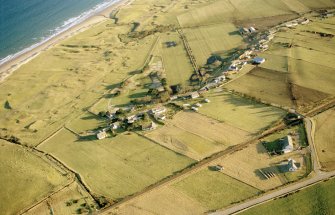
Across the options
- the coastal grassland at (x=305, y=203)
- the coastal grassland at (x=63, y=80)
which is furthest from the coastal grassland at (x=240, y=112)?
the coastal grassland at (x=63, y=80)

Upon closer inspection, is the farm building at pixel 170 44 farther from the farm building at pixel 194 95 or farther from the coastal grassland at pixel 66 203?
the coastal grassland at pixel 66 203

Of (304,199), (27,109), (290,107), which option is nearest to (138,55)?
(27,109)

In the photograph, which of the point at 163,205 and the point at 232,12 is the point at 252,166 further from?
the point at 232,12

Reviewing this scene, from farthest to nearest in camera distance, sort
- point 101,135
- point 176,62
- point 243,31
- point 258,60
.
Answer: point 243,31
point 176,62
point 258,60
point 101,135

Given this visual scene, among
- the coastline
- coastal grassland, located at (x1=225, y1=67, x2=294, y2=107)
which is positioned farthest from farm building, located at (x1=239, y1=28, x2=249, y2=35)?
the coastline

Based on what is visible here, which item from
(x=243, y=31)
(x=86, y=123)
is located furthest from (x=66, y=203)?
(x=243, y=31)
